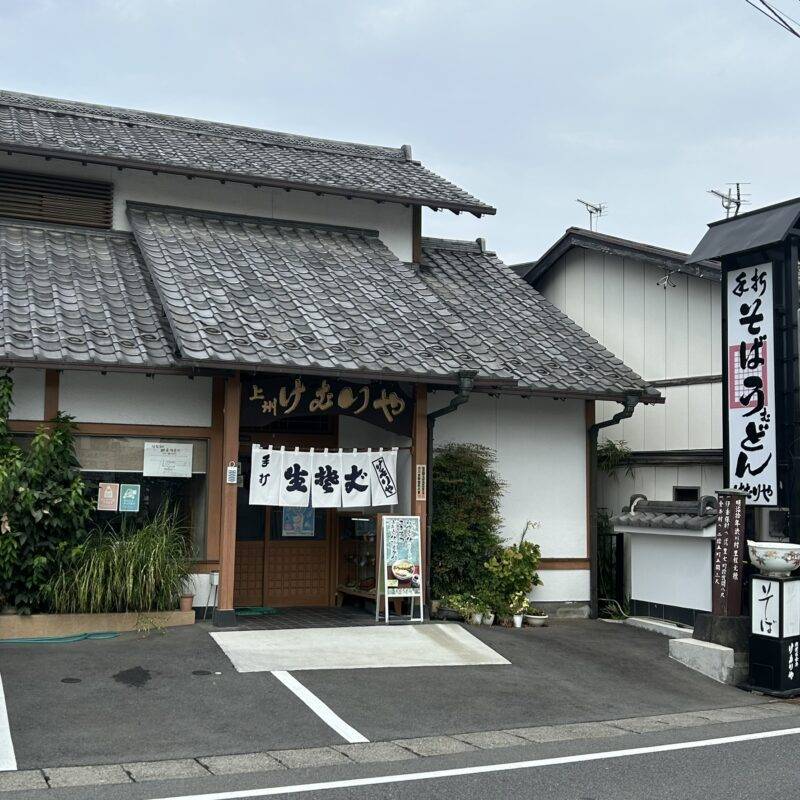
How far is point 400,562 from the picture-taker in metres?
12.4

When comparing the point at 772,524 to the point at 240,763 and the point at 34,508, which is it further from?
the point at 34,508

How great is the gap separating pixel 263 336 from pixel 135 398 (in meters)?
1.80

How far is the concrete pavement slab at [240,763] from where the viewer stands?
7.09 m

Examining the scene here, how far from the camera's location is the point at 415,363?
12.2 meters

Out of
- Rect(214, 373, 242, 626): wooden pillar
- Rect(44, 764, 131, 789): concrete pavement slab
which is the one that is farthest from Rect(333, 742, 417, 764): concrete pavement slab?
Rect(214, 373, 242, 626): wooden pillar

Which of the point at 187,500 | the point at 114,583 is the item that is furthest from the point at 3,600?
the point at 187,500

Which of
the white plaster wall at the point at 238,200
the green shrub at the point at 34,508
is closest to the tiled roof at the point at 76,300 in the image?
the green shrub at the point at 34,508

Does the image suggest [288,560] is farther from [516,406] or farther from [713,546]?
[713,546]

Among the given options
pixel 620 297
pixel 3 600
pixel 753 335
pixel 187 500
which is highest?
pixel 620 297

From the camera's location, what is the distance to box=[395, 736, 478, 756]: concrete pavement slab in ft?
25.4

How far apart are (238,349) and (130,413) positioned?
176 centimetres

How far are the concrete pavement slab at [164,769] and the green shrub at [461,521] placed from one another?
6357mm

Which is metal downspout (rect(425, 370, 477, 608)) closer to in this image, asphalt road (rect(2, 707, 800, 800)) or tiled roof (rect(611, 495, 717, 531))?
tiled roof (rect(611, 495, 717, 531))

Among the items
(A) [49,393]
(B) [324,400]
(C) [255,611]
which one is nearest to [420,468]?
(B) [324,400]
